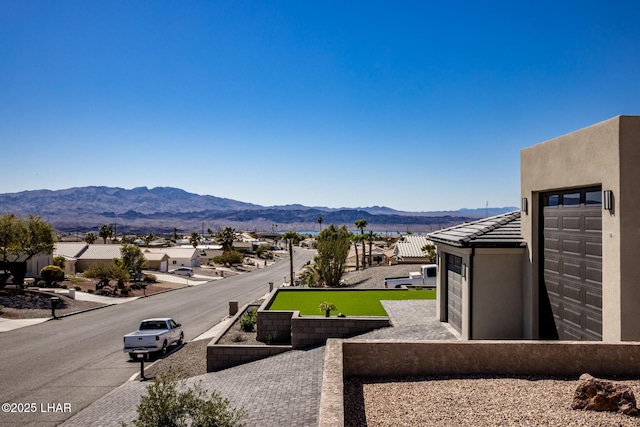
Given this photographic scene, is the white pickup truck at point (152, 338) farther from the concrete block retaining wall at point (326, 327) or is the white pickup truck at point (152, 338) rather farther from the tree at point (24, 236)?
the tree at point (24, 236)

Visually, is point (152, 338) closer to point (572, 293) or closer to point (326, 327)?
point (326, 327)

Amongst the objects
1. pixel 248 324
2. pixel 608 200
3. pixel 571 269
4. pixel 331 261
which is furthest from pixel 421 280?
pixel 608 200

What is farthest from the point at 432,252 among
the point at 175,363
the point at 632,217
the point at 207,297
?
the point at 632,217

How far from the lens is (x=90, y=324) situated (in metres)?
30.3

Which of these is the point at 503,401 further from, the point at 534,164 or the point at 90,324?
the point at 90,324

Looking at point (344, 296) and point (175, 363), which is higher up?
point (344, 296)

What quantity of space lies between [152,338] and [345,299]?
8.66 meters

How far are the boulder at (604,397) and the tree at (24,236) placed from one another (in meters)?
44.0

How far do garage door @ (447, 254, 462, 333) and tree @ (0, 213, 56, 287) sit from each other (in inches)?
1507

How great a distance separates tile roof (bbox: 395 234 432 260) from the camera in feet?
194

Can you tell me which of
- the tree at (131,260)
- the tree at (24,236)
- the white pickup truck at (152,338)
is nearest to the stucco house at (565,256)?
the white pickup truck at (152,338)

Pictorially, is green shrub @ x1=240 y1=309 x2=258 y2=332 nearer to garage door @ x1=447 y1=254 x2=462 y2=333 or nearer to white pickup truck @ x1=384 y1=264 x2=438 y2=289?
garage door @ x1=447 y1=254 x2=462 y2=333

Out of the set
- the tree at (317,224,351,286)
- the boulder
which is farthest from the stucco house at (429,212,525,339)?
the tree at (317,224,351,286)

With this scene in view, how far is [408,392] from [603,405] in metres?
2.95
